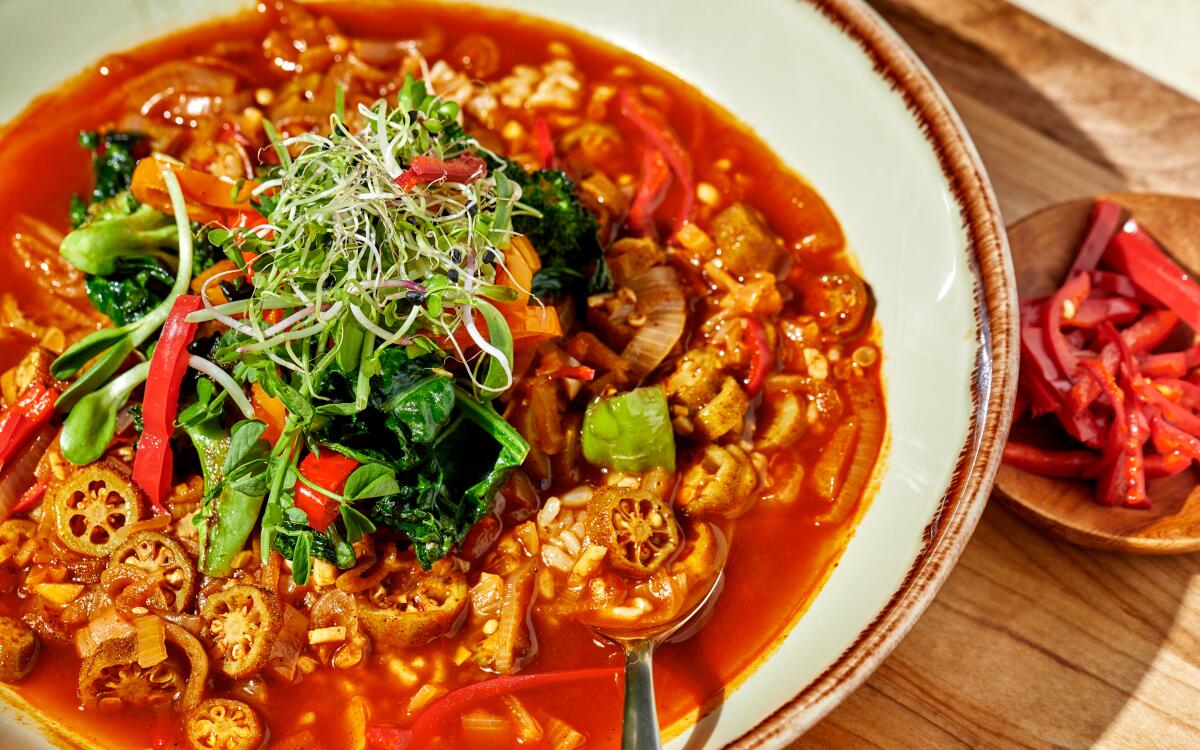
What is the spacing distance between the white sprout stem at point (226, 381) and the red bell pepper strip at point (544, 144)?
5.77 ft

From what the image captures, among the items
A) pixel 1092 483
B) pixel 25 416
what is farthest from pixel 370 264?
pixel 1092 483

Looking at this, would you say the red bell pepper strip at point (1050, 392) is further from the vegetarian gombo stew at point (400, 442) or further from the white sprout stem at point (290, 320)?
the white sprout stem at point (290, 320)

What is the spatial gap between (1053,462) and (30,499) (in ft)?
12.8

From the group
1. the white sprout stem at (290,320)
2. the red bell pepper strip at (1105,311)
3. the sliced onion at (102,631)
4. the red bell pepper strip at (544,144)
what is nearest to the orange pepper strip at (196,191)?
the white sprout stem at (290,320)

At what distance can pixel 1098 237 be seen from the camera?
394cm

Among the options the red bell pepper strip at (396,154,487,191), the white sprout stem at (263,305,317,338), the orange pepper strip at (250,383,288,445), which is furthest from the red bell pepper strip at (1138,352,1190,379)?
the orange pepper strip at (250,383,288,445)

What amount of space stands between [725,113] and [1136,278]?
6.42ft

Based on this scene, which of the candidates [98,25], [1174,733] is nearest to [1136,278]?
[1174,733]

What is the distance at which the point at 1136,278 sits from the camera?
3.88m

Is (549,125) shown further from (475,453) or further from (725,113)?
(475,453)

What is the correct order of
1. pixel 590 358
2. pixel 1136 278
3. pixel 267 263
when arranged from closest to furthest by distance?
pixel 267 263
pixel 590 358
pixel 1136 278

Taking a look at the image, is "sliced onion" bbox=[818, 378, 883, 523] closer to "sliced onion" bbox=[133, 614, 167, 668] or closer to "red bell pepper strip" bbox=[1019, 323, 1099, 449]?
"red bell pepper strip" bbox=[1019, 323, 1099, 449]

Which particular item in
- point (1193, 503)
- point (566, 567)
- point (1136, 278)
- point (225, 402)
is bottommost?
point (1193, 503)

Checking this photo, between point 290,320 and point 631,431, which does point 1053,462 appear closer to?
point 631,431
